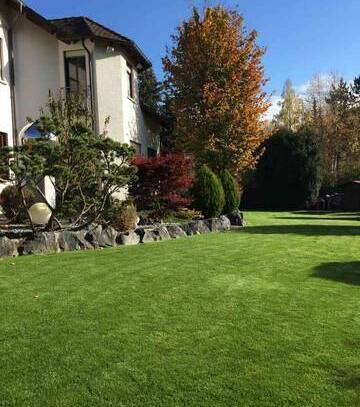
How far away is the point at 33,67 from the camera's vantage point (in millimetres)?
18188

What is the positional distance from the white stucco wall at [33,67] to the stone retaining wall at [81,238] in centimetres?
728

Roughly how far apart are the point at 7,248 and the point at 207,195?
337 inches

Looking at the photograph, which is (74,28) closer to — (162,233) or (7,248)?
(162,233)

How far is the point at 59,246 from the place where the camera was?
10766 millimetres

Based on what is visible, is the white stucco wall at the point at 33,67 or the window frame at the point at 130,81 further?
the window frame at the point at 130,81

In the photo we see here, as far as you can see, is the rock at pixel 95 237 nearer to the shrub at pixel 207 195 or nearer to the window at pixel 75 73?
the shrub at pixel 207 195

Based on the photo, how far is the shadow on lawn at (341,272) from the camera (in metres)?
7.97

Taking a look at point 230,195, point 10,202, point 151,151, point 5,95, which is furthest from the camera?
point 151,151

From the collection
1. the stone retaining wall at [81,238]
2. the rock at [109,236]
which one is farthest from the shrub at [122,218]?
the rock at [109,236]

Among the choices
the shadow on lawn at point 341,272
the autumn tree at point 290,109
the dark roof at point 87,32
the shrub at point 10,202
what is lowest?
the shadow on lawn at point 341,272

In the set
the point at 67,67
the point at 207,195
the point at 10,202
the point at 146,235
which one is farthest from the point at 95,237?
the point at 67,67

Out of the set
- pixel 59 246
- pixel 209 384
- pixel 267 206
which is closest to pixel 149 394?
pixel 209 384

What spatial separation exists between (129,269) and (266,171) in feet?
93.7

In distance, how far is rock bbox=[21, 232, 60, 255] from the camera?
A: 1023cm
